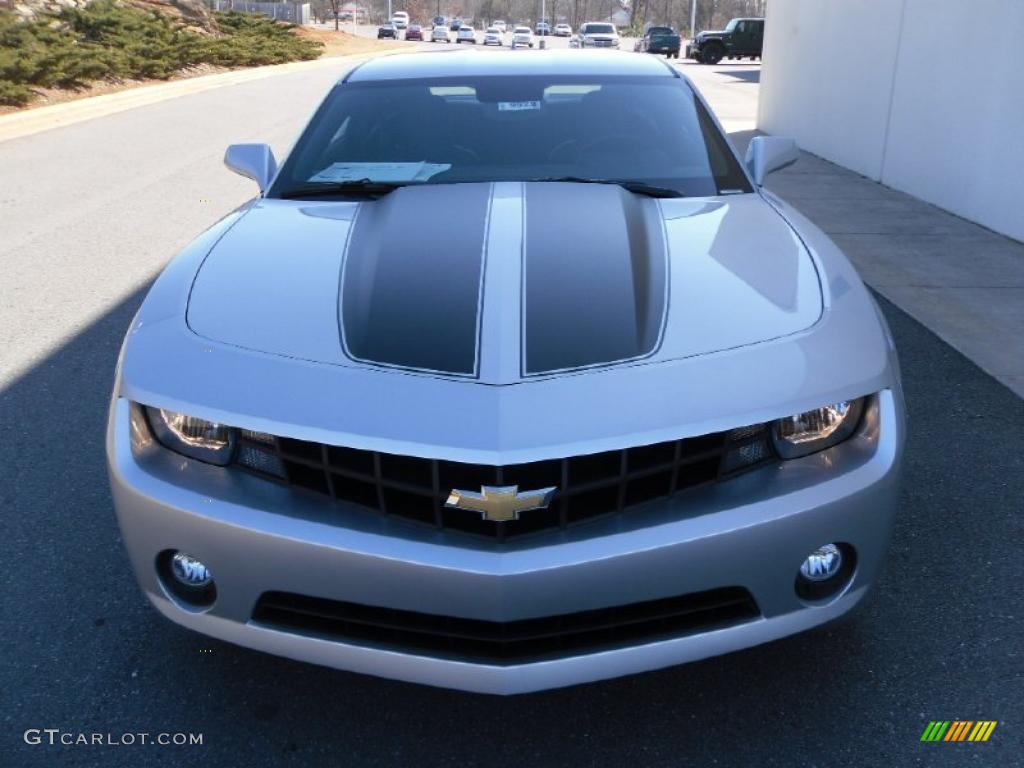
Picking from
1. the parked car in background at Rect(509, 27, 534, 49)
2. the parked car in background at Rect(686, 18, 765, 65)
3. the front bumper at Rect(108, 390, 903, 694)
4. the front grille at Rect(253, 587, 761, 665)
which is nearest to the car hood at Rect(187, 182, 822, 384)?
the front bumper at Rect(108, 390, 903, 694)

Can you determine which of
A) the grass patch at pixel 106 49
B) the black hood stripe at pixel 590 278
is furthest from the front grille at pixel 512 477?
the grass patch at pixel 106 49

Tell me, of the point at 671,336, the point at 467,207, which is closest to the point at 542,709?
the point at 671,336

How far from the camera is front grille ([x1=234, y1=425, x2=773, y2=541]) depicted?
6.74ft

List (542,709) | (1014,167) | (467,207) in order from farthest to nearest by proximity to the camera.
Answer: (1014,167), (467,207), (542,709)

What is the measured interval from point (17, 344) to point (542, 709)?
3840mm

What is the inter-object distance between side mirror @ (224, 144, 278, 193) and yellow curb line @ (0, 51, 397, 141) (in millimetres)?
11636

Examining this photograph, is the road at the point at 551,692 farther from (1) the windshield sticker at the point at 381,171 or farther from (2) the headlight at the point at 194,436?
(1) the windshield sticker at the point at 381,171

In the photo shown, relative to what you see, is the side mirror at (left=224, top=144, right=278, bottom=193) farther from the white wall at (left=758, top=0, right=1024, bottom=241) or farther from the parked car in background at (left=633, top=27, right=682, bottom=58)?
the parked car in background at (left=633, top=27, right=682, bottom=58)

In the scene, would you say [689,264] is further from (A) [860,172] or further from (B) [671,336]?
(A) [860,172]

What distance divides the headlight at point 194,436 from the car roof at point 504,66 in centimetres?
218

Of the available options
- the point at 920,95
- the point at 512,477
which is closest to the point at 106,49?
the point at 920,95

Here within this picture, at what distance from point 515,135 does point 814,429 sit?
1.85 metres

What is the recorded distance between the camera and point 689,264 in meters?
2.68

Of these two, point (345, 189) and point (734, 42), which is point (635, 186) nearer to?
point (345, 189)
